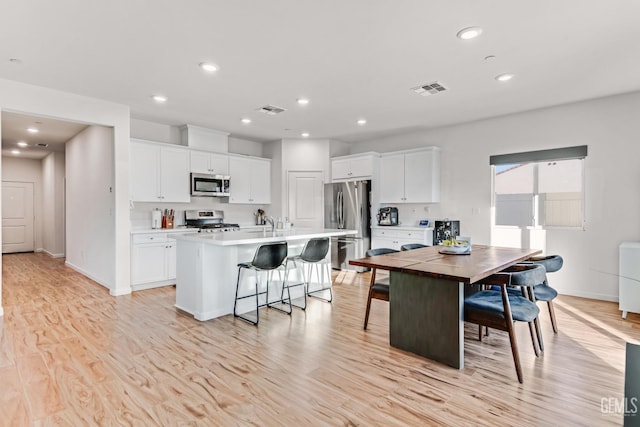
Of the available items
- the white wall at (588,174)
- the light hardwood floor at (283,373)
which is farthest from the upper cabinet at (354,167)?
the light hardwood floor at (283,373)

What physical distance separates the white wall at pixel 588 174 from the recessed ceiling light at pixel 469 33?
2.86 m

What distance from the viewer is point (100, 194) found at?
16.9ft

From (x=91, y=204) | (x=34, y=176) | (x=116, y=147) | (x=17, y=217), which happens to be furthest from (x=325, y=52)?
(x=17, y=217)

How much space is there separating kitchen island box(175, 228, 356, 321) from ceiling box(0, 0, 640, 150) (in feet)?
5.95

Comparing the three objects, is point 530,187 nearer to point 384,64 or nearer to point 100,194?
point 384,64

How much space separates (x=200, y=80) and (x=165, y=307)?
2.74m

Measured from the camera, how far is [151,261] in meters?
5.05

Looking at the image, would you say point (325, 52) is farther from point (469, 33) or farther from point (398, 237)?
Answer: point (398, 237)

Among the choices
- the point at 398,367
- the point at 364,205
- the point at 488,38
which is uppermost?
the point at 488,38

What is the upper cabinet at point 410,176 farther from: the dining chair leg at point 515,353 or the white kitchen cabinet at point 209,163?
the dining chair leg at point 515,353

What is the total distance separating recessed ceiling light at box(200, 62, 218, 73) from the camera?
11.1 ft

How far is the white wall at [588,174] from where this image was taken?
169 inches

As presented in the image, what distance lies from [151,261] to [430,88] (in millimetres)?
4579

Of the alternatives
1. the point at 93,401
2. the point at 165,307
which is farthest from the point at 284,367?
the point at 165,307
